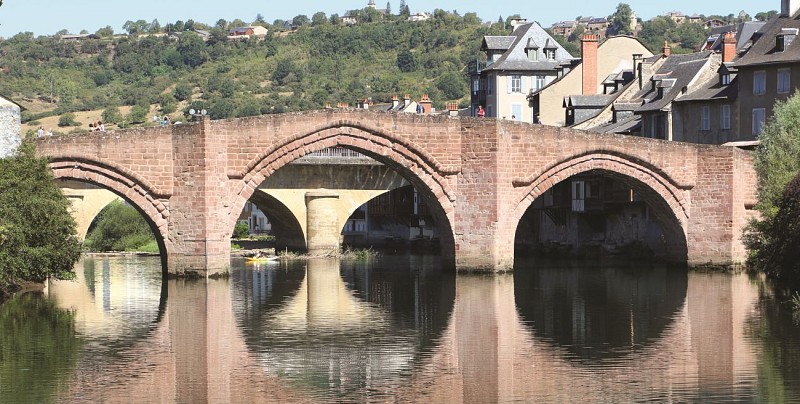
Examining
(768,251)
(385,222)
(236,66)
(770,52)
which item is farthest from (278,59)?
(768,251)

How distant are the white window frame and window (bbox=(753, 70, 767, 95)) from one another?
2.39 ft

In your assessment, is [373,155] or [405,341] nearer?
[405,341]

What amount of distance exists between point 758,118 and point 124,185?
23.9 m

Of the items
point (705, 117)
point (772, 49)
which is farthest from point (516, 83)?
point (772, 49)

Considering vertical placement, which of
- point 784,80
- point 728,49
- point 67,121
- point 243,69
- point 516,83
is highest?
point 243,69

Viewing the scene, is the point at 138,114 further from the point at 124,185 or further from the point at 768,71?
the point at 124,185

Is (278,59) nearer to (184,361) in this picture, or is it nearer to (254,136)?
(254,136)

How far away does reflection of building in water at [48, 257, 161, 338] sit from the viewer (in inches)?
1433

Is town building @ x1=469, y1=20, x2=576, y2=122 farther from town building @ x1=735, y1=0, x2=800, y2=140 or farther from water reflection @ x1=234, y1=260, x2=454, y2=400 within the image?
water reflection @ x1=234, y1=260, x2=454, y2=400

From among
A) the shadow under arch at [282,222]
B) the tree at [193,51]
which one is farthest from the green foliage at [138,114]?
→ the shadow under arch at [282,222]

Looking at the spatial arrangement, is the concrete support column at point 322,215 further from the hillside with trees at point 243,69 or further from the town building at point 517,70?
the hillside with trees at point 243,69

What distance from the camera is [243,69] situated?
471 feet

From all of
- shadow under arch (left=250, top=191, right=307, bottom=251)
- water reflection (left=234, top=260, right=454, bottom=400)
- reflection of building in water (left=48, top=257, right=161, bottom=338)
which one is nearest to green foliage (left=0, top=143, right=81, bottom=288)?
reflection of building in water (left=48, top=257, right=161, bottom=338)

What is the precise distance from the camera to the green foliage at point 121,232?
73.0 meters
